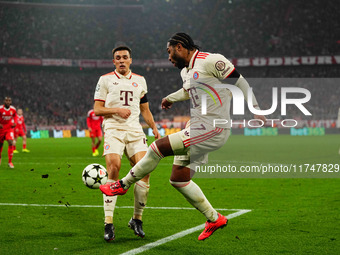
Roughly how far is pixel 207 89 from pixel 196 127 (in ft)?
1.39

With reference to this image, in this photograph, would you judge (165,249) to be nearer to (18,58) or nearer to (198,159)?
(198,159)

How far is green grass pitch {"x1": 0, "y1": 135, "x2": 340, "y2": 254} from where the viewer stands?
5531 mm

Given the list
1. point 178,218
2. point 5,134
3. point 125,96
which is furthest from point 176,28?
point 125,96

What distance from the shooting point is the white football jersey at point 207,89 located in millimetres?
5324

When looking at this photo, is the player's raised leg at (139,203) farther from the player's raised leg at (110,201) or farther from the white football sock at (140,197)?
the player's raised leg at (110,201)

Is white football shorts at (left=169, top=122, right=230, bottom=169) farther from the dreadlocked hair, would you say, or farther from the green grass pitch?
the green grass pitch

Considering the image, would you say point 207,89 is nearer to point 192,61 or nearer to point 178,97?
point 192,61

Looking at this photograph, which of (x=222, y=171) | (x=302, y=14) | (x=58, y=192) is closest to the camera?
(x=58, y=192)

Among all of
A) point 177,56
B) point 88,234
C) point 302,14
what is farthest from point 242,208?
point 302,14

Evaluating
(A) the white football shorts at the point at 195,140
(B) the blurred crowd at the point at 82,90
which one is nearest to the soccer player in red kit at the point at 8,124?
(A) the white football shorts at the point at 195,140

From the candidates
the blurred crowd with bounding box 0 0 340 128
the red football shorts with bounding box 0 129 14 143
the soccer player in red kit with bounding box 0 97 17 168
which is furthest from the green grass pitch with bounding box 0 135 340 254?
the blurred crowd with bounding box 0 0 340 128

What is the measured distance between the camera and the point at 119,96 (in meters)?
6.58

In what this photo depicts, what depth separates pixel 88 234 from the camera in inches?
247

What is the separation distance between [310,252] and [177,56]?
2.51 metres
